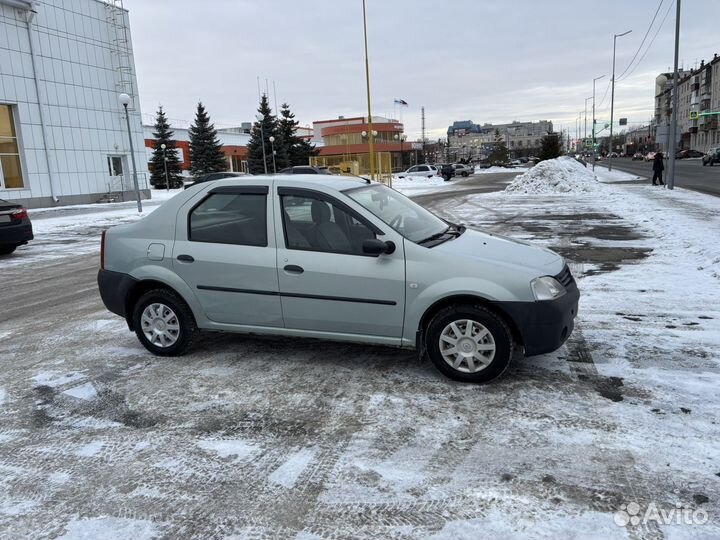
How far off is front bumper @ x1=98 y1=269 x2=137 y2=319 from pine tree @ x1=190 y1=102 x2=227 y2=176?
185 feet

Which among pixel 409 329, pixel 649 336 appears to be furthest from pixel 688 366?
pixel 409 329

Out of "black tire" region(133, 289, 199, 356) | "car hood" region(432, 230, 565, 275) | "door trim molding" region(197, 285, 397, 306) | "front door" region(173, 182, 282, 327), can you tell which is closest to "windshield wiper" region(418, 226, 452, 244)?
"car hood" region(432, 230, 565, 275)

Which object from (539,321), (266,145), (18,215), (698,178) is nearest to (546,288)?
(539,321)

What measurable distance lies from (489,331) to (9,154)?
110 ft

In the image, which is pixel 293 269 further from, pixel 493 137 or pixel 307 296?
pixel 493 137

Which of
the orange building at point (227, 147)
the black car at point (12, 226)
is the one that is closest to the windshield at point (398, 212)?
the black car at point (12, 226)

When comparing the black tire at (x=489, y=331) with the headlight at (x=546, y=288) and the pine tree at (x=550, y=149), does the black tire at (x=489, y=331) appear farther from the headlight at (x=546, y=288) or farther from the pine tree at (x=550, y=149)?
the pine tree at (x=550, y=149)

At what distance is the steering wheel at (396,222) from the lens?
15.3ft

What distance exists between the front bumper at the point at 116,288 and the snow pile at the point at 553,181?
24.5m

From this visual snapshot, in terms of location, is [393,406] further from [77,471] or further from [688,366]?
[688,366]

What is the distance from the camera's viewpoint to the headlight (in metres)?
4.20

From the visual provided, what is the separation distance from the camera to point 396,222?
482 centimetres

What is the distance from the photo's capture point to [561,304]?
425 centimetres

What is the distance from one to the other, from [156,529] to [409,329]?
232 centimetres
